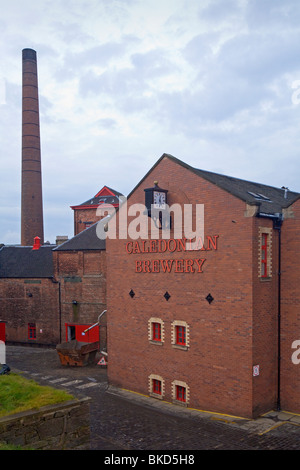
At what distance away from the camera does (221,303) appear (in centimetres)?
1706

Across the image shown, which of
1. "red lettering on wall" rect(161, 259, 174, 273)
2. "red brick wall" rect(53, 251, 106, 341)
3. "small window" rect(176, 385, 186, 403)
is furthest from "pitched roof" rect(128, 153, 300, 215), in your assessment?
"red brick wall" rect(53, 251, 106, 341)

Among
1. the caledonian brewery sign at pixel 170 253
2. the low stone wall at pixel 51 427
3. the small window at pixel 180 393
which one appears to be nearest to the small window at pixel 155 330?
the small window at pixel 180 393

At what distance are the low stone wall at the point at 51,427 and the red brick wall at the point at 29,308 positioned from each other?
2232cm

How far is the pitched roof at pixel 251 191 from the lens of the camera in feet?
57.1

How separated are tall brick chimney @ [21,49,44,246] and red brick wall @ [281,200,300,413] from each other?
3140cm

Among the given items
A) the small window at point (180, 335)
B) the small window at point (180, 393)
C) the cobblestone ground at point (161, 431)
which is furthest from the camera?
the small window at point (180, 335)

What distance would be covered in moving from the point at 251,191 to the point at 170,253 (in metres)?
5.48

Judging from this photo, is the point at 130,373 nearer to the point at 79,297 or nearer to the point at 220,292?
the point at 220,292

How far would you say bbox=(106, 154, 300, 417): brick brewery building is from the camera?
53.5ft

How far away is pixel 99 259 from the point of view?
3017 centimetres

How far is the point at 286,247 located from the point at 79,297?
18418 mm

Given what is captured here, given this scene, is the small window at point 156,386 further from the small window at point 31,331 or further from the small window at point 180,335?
the small window at point 31,331

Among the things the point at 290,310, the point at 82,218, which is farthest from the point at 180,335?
the point at 82,218
